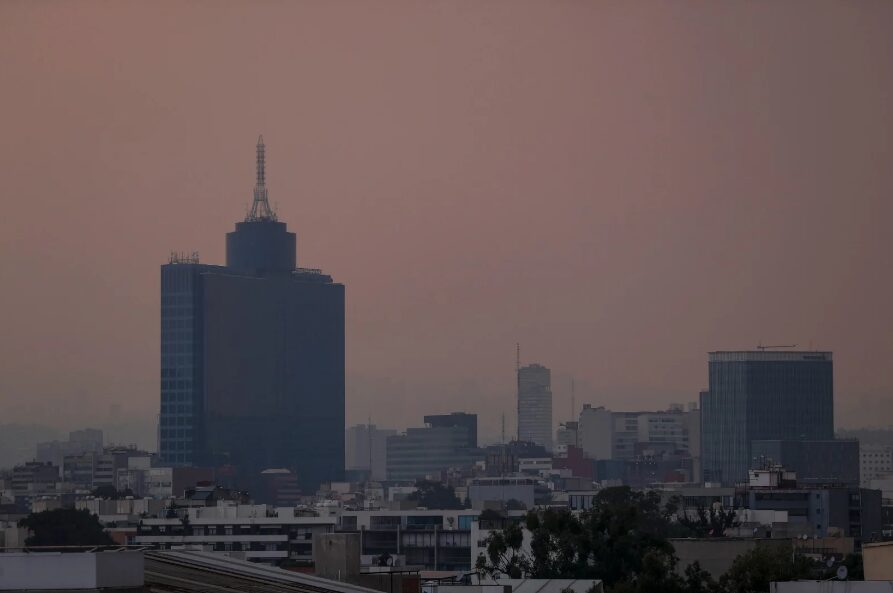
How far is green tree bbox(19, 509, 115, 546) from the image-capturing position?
9931 centimetres

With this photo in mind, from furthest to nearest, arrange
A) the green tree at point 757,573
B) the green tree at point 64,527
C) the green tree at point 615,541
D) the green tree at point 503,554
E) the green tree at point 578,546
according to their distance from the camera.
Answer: the green tree at point 64,527 < the green tree at point 578,546 < the green tree at point 615,541 < the green tree at point 503,554 < the green tree at point 757,573

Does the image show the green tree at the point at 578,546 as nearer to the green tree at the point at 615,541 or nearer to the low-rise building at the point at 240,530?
the green tree at the point at 615,541

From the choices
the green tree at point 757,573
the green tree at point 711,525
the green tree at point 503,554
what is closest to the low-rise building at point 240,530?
the green tree at point 711,525

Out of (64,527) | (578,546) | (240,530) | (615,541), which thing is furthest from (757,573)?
(64,527)

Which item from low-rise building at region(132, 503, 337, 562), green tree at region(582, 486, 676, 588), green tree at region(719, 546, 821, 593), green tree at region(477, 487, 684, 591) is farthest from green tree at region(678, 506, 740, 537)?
green tree at region(719, 546, 821, 593)

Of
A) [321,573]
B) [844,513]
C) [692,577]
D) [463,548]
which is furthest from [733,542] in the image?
[844,513]

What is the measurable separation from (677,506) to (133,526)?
2658 centimetres

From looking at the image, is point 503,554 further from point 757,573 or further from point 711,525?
point 711,525

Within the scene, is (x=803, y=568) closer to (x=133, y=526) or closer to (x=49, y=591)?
(x=49, y=591)

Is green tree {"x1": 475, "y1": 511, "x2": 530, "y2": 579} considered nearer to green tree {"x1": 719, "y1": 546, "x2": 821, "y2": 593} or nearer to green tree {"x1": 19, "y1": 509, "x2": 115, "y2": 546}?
green tree {"x1": 719, "y1": 546, "x2": 821, "y2": 593}

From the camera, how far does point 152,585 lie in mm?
22281

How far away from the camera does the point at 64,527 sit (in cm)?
10231

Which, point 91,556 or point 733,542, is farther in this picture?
point 733,542

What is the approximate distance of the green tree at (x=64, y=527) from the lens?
9931cm
